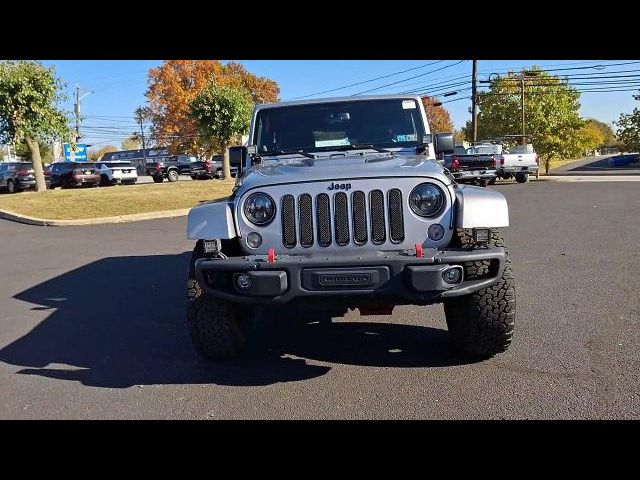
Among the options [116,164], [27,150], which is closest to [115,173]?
[116,164]

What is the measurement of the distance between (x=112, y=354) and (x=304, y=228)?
6.48ft

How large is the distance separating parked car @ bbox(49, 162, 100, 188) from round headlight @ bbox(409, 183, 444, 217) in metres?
27.6

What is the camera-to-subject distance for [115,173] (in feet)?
99.5

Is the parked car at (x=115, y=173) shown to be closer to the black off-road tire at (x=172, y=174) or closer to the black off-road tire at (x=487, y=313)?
the black off-road tire at (x=172, y=174)

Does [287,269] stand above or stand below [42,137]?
below

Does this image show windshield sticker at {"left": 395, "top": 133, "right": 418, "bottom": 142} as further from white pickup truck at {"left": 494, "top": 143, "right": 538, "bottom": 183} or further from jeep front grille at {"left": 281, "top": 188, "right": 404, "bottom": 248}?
white pickup truck at {"left": 494, "top": 143, "right": 538, "bottom": 183}

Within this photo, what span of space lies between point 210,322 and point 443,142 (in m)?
2.65

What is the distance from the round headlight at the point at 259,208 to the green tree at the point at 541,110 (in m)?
39.1

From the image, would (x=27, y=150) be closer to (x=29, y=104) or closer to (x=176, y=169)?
(x=176, y=169)

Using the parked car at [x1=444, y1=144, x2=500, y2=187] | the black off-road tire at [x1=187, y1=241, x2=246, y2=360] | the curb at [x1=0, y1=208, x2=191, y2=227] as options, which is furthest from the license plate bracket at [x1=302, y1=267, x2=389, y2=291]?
the parked car at [x1=444, y1=144, x2=500, y2=187]
